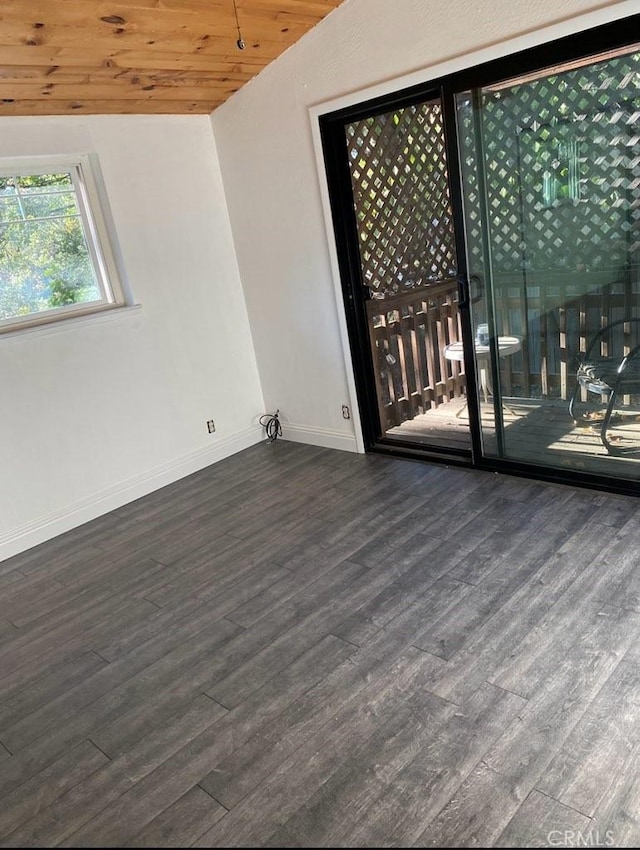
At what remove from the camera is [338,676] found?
7.07 feet

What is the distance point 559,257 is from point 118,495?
9.09 ft

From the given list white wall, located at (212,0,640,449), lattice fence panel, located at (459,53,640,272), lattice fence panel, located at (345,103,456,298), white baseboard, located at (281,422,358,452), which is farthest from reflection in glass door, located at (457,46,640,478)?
white baseboard, located at (281,422,358,452)

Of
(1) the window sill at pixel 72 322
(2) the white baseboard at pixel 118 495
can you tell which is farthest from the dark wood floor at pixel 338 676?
(1) the window sill at pixel 72 322

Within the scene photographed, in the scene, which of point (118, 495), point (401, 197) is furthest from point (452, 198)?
point (118, 495)

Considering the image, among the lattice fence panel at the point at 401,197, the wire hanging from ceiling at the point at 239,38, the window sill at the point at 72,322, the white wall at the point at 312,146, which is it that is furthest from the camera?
the lattice fence panel at the point at 401,197

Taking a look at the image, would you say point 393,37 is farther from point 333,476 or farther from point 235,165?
point 333,476

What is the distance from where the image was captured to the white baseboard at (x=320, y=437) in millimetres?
4156

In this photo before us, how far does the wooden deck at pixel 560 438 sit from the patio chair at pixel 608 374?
3cm

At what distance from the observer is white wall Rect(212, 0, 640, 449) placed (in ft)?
9.18

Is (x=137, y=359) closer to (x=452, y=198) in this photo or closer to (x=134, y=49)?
(x=134, y=49)

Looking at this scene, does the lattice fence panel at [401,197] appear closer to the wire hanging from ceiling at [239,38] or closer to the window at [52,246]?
the wire hanging from ceiling at [239,38]

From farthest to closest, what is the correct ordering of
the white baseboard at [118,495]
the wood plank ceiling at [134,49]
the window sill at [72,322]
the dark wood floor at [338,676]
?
the white baseboard at [118,495] < the window sill at [72,322] < the wood plank ceiling at [134,49] < the dark wood floor at [338,676]

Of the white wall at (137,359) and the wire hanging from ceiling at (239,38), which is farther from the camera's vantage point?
the white wall at (137,359)

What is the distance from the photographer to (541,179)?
2.88 meters
